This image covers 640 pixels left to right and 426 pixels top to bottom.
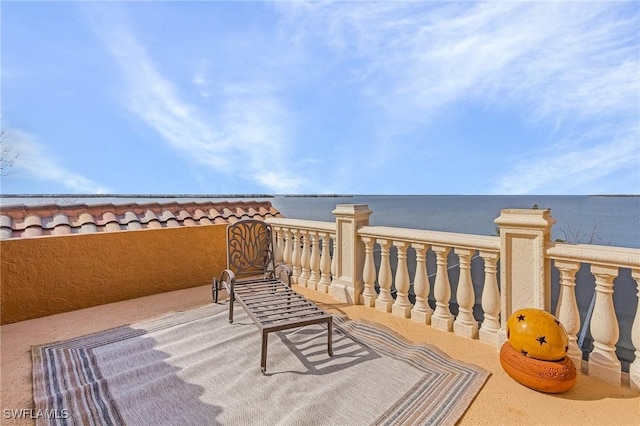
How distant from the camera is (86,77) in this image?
587 cm

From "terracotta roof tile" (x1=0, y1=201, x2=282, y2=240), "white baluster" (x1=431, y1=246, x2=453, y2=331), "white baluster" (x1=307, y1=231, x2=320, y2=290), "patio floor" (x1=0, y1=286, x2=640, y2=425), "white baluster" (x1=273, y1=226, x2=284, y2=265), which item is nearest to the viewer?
"patio floor" (x1=0, y1=286, x2=640, y2=425)

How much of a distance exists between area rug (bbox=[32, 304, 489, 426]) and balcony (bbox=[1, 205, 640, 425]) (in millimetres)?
Answer: 210

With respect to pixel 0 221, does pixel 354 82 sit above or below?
above

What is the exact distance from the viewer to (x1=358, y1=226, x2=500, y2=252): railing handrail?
2.76 meters

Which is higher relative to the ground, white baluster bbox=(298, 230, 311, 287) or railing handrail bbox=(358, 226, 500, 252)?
railing handrail bbox=(358, 226, 500, 252)

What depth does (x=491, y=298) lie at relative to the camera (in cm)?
278

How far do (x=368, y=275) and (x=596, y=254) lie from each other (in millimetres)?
2237

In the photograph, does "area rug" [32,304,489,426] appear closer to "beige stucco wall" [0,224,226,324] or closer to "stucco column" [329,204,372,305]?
"stucco column" [329,204,372,305]

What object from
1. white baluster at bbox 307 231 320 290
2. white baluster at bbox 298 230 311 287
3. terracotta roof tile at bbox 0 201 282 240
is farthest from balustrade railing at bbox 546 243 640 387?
terracotta roof tile at bbox 0 201 282 240

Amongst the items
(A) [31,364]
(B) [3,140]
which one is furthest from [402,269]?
(B) [3,140]

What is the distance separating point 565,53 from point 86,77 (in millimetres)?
8685

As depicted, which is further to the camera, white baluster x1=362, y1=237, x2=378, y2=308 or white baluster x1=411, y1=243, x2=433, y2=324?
white baluster x1=362, y1=237, x2=378, y2=308

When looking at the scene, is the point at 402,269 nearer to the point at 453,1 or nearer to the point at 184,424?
the point at 184,424

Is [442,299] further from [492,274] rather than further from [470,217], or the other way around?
[470,217]
